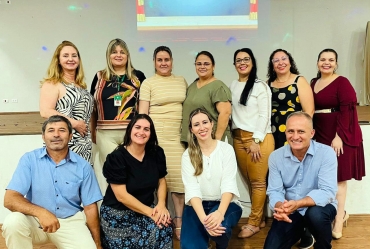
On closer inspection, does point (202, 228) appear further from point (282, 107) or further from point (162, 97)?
point (282, 107)

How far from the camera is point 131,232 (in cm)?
194

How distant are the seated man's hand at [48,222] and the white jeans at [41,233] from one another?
0.11m

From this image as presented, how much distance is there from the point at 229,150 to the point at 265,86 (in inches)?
24.3

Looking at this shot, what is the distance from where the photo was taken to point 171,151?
239 cm

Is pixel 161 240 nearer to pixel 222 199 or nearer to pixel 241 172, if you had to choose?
pixel 222 199

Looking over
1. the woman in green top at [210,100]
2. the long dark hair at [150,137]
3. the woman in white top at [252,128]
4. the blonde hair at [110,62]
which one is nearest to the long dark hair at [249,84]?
the woman in white top at [252,128]

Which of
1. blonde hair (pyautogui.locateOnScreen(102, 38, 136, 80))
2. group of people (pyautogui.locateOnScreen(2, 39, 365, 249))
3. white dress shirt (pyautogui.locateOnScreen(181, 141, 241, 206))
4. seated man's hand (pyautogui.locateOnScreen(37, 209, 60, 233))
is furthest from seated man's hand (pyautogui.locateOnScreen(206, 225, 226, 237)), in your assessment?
blonde hair (pyautogui.locateOnScreen(102, 38, 136, 80))

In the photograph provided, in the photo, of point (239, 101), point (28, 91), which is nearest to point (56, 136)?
point (239, 101)

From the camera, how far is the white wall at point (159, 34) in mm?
5582

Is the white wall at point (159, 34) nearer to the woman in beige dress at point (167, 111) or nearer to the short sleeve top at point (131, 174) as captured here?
the woman in beige dress at point (167, 111)

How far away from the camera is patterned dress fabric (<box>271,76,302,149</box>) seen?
236 cm

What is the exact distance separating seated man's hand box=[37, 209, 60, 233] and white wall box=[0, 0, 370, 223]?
13.9ft

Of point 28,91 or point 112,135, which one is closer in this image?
point 112,135

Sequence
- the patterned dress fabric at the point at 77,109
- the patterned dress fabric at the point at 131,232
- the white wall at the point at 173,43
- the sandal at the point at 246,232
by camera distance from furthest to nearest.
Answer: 1. the white wall at the point at 173,43
2. the sandal at the point at 246,232
3. the patterned dress fabric at the point at 77,109
4. the patterned dress fabric at the point at 131,232
